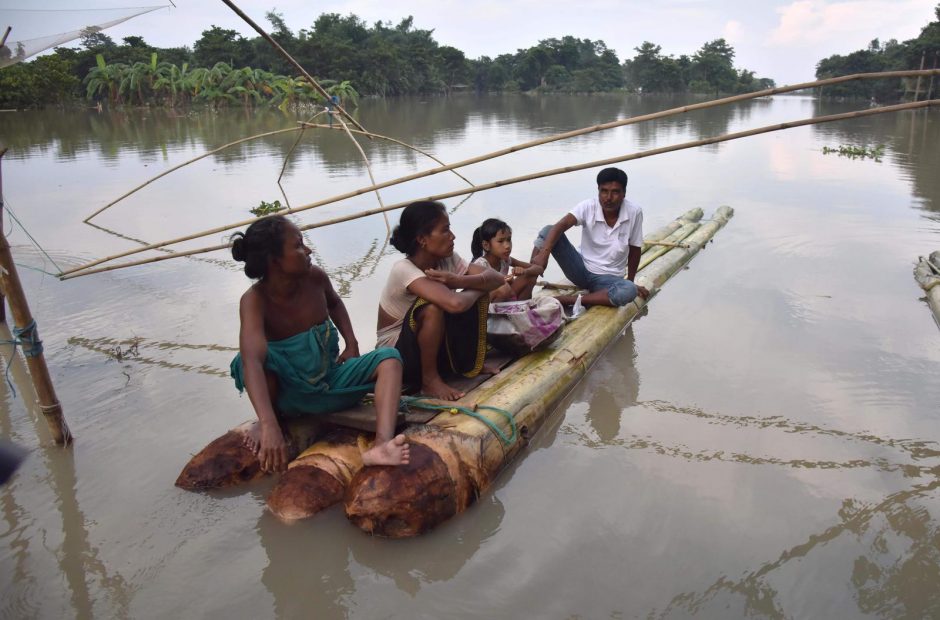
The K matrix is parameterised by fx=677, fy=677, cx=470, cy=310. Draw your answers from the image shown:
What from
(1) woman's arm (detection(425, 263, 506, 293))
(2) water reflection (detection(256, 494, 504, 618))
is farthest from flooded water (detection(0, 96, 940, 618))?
(1) woman's arm (detection(425, 263, 506, 293))

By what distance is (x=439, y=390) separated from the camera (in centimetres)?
278

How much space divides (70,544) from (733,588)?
219 centimetres

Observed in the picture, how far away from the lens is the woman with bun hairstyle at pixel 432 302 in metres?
2.71

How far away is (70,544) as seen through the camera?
2.32 metres

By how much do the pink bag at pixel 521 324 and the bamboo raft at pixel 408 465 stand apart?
0.45ft

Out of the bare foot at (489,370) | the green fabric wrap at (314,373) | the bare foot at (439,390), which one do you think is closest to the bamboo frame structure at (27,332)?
the green fabric wrap at (314,373)

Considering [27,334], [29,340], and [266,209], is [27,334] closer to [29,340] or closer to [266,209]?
[29,340]

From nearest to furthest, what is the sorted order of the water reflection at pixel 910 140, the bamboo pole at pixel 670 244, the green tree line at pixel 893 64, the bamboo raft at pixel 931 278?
the bamboo raft at pixel 931 278
the bamboo pole at pixel 670 244
the water reflection at pixel 910 140
the green tree line at pixel 893 64

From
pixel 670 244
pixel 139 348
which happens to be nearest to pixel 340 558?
pixel 139 348

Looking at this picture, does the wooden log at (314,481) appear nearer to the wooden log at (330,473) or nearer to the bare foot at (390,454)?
the wooden log at (330,473)

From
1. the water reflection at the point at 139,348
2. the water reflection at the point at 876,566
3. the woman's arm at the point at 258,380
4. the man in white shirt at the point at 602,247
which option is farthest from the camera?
the man in white shirt at the point at 602,247

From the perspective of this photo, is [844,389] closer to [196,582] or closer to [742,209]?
[196,582]

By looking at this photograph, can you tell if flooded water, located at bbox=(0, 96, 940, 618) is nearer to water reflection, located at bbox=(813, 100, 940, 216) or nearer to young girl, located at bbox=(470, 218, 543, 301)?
young girl, located at bbox=(470, 218, 543, 301)

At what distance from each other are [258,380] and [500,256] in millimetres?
1529
